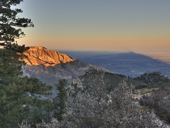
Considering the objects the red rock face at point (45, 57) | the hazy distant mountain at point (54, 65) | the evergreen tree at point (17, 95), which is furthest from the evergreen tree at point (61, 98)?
the red rock face at point (45, 57)

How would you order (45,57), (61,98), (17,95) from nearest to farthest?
(61,98), (17,95), (45,57)

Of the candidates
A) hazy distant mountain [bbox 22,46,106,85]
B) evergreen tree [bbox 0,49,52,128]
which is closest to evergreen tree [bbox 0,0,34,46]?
evergreen tree [bbox 0,49,52,128]

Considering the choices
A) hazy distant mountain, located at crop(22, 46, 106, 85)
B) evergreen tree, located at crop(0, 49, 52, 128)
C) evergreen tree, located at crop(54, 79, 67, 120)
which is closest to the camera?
evergreen tree, located at crop(0, 49, 52, 128)

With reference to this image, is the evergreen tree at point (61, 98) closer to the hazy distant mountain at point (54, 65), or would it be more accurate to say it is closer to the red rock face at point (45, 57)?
the hazy distant mountain at point (54, 65)

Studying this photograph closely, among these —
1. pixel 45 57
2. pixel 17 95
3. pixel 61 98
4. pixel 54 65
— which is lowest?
pixel 54 65

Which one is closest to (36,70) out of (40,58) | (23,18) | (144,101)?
(40,58)

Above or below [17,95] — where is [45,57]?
below

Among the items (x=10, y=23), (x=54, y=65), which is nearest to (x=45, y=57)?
(x=54, y=65)

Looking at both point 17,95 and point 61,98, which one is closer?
point 61,98

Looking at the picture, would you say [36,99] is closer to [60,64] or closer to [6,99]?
[6,99]

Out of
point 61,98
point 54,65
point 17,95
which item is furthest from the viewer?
point 54,65

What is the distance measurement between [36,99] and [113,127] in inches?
423

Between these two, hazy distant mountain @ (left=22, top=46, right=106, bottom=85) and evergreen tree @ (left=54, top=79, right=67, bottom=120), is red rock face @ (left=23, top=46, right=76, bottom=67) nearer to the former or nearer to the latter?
hazy distant mountain @ (left=22, top=46, right=106, bottom=85)

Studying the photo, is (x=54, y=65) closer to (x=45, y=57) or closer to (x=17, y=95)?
(x=45, y=57)
